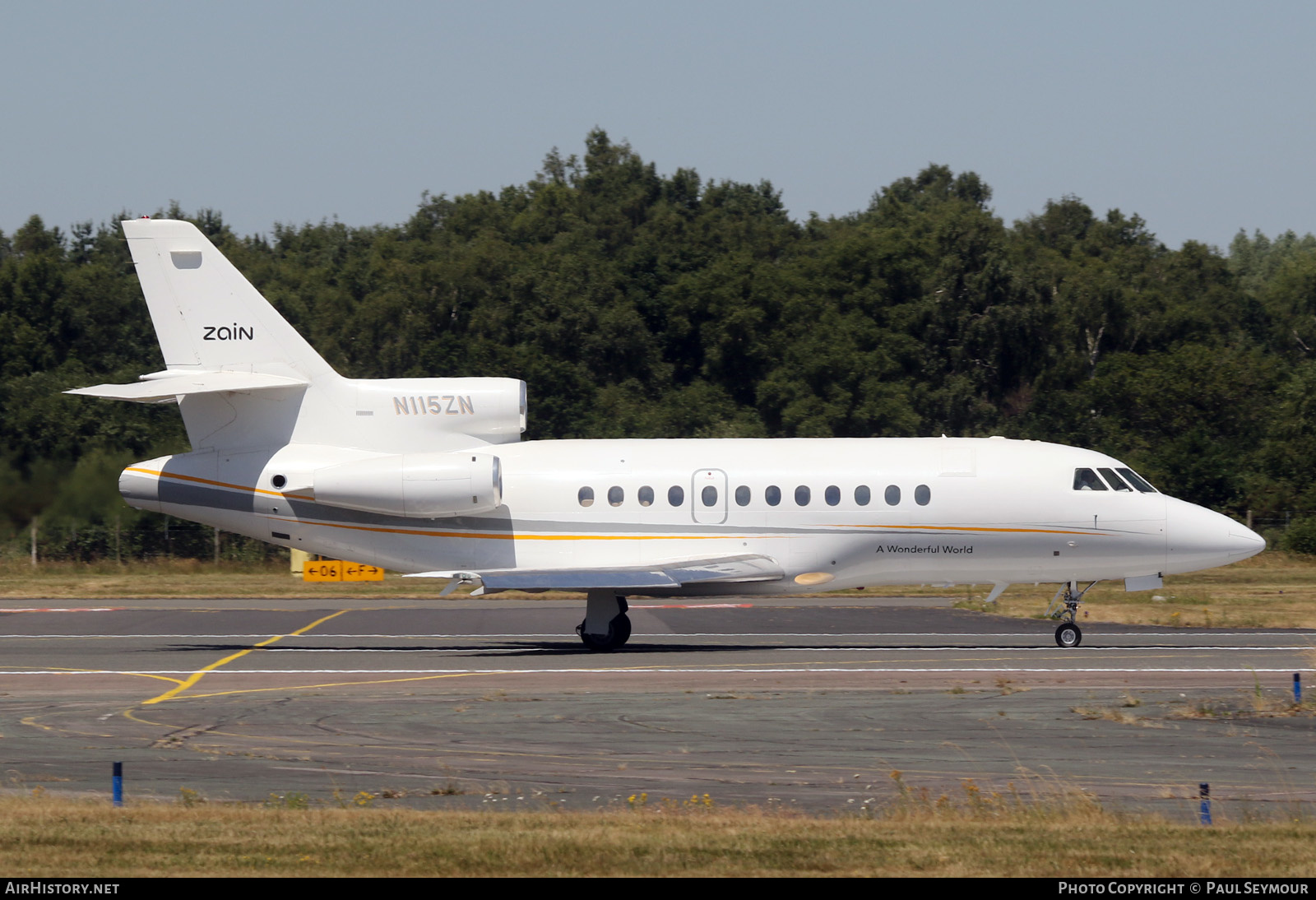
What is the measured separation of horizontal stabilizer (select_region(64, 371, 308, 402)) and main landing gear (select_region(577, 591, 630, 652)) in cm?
672

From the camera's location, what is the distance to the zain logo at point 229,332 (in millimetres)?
26125

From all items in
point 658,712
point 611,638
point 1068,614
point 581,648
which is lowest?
point 581,648

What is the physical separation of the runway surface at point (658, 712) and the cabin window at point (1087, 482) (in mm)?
2764

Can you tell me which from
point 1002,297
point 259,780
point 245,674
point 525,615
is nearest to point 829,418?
point 1002,297

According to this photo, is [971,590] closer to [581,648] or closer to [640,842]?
[581,648]

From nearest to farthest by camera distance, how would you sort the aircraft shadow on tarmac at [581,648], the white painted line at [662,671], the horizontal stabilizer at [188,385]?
the white painted line at [662,671] < the horizontal stabilizer at [188,385] < the aircraft shadow on tarmac at [581,648]

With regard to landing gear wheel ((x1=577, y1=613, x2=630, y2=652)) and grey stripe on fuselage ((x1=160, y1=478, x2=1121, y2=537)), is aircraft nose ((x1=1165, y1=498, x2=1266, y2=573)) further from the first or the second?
landing gear wheel ((x1=577, y1=613, x2=630, y2=652))

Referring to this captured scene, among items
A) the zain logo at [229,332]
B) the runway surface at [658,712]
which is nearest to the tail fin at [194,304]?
the zain logo at [229,332]

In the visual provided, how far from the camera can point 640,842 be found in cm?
1025


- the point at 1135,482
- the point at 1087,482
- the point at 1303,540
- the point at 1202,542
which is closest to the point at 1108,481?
the point at 1087,482

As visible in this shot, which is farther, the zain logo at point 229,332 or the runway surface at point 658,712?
the zain logo at point 229,332

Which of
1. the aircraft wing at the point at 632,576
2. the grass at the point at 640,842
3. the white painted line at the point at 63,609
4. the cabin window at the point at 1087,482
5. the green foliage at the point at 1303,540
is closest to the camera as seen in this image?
the grass at the point at 640,842

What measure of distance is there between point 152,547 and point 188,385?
22.5 meters

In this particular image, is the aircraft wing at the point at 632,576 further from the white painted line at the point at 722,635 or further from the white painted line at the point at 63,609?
the white painted line at the point at 63,609
